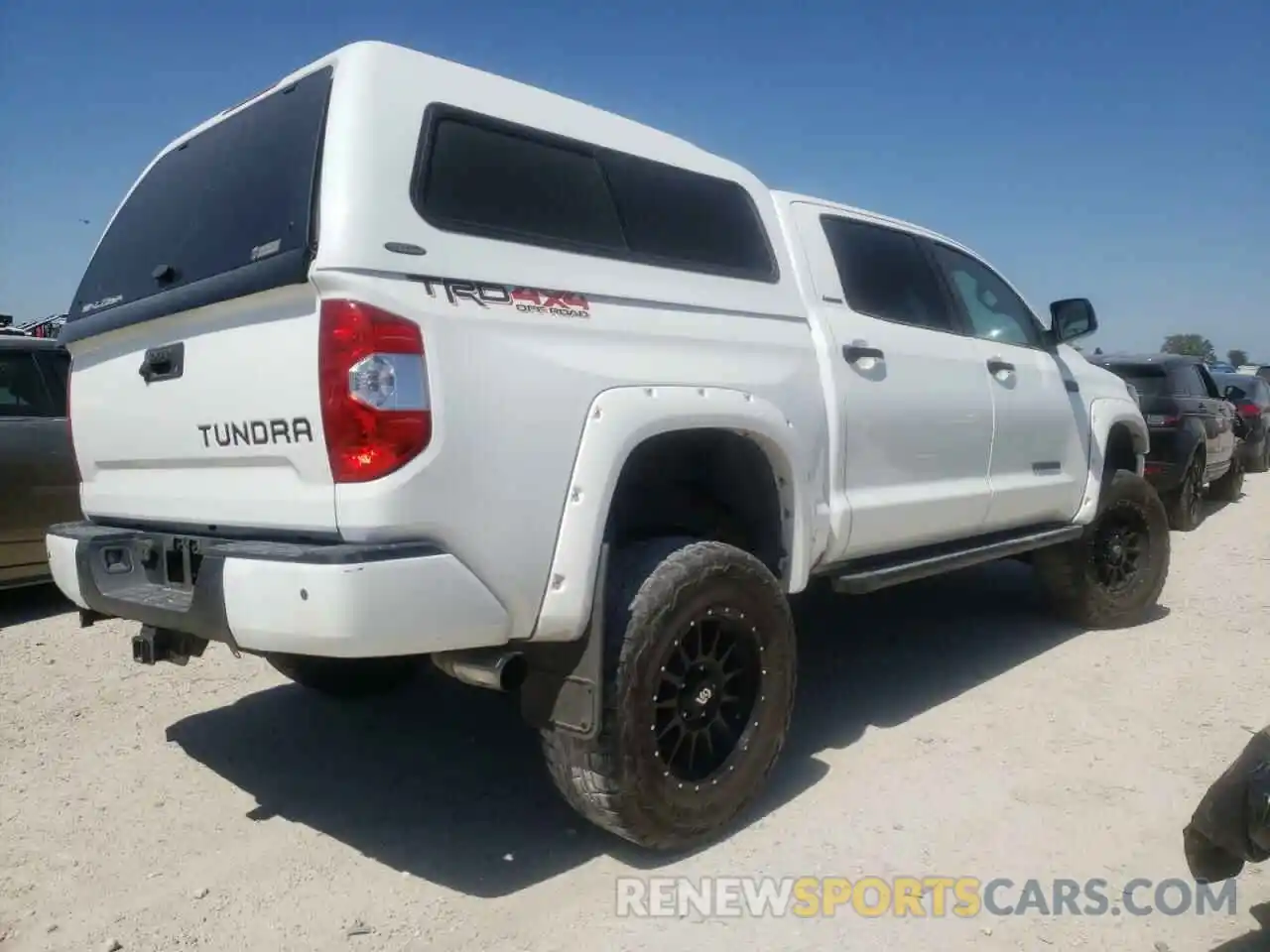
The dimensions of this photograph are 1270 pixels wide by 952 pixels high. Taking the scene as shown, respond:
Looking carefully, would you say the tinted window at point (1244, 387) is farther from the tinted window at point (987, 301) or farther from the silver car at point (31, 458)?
the silver car at point (31, 458)

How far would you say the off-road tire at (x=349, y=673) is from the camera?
3.87 m

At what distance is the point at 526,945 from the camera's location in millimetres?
2482

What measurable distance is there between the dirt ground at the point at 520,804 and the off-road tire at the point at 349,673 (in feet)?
0.32

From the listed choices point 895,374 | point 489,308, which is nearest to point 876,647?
point 895,374

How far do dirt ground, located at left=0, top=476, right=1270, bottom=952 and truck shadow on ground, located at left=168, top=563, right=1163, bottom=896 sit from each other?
1 cm

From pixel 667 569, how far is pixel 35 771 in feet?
8.54

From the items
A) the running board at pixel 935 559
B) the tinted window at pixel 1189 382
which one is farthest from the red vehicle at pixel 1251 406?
the running board at pixel 935 559

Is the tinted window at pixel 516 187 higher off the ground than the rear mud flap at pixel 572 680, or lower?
higher

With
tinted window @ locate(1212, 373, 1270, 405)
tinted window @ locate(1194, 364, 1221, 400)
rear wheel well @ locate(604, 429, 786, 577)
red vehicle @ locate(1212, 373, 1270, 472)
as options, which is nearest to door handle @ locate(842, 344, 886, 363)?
rear wheel well @ locate(604, 429, 786, 577)

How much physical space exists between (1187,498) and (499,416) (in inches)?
350

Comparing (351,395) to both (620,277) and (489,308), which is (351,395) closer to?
(489,308)

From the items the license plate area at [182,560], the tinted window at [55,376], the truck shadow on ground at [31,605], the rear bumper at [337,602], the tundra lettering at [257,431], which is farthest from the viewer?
the tinted window at [55,376]

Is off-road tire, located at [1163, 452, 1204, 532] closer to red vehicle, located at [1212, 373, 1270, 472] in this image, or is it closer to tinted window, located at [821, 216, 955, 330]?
red vehicle, located at [1212, 373, 1270, 472]

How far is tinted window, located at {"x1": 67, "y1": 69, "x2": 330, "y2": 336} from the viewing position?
8.09 ft
